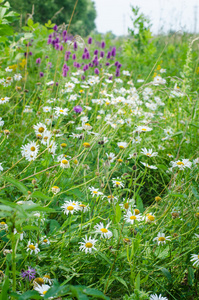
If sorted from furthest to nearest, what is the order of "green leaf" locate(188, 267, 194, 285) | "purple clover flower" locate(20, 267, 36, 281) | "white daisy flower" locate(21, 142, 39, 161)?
"white daisy flower" locate(21, 142, 39, 161) → "green leaf" locate(188, 267, 194, 285) → "purple clover flower" locate(20, 267, 36, 281)

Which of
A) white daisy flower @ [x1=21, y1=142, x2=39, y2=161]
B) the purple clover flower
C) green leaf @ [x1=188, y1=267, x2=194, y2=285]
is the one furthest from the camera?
white daisy flower @ [x1=21, y1=142, x2=39, y2=161]

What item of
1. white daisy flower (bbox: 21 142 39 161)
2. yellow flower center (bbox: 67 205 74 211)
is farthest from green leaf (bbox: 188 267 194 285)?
white daisy flower (bbox: 21 142 39 161)

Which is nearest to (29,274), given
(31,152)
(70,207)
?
(70,207)

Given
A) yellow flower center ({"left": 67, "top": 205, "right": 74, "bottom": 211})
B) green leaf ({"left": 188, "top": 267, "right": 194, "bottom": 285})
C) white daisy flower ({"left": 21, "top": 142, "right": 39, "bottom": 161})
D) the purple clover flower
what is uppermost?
white daisy flower ({"left": 21, "top": 142, "right": 39, "bottom": 161})

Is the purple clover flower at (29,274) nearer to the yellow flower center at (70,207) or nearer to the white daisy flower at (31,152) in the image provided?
the yellow flower center at (70,207)

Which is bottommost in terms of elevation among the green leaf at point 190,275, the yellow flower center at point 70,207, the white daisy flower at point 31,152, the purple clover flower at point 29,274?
the green leaf at point 190,275

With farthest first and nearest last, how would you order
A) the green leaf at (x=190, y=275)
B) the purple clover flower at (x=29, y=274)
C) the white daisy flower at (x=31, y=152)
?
the white daisy flower at (x=31, y=152) < the green leaf at (x=190, y=275) < the purple clover flower at (x=29, y=274)

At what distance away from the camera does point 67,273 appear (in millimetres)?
932

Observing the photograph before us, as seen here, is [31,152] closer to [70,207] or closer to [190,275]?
[70,207]

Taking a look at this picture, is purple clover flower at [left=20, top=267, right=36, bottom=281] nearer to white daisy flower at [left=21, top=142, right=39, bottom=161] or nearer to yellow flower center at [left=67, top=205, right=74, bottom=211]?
yellow flower center at [left=67, top=205, right=74, bottom=211]

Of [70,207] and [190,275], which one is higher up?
[70,207]

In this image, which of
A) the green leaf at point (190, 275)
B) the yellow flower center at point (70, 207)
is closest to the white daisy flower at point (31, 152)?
the yellow flower center at point (70, 207)

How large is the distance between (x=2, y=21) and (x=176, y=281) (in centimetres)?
186

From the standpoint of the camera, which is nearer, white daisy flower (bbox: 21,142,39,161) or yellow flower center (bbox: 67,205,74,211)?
yellow flower center (bbox: 67,205,74,211)
